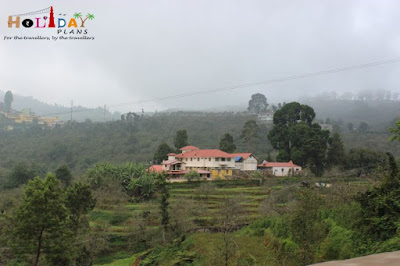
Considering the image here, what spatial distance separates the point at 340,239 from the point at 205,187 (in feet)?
81.7

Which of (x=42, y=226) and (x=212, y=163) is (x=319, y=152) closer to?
(x=212, y=163)

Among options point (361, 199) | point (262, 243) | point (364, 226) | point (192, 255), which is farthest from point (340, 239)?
point (192, 255)

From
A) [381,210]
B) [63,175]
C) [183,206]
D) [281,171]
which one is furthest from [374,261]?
[281,171]

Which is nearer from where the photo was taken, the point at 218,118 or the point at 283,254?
the point at 283,254

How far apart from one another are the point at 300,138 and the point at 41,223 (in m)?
39.4

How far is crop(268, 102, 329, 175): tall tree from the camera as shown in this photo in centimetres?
4631

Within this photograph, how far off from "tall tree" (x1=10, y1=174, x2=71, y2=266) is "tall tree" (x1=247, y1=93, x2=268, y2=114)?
336 ft

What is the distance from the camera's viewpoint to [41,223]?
643 inches

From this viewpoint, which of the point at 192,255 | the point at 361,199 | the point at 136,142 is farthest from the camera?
the point at 136,142

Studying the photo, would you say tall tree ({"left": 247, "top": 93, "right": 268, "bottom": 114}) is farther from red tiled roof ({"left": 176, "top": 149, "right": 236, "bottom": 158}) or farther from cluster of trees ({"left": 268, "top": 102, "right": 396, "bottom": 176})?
red tiled roof ({"left": 176, "top": 149, "right": 236, "bottom": 158})

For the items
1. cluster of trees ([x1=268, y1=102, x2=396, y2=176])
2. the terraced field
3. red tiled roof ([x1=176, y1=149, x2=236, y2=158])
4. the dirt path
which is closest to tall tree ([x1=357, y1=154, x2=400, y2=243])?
the dirt path

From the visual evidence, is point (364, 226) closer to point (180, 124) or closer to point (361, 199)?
point (361, 199)

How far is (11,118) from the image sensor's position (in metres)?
101

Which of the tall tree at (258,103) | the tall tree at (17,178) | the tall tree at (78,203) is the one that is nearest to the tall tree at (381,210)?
the tall tree at (78,203)
